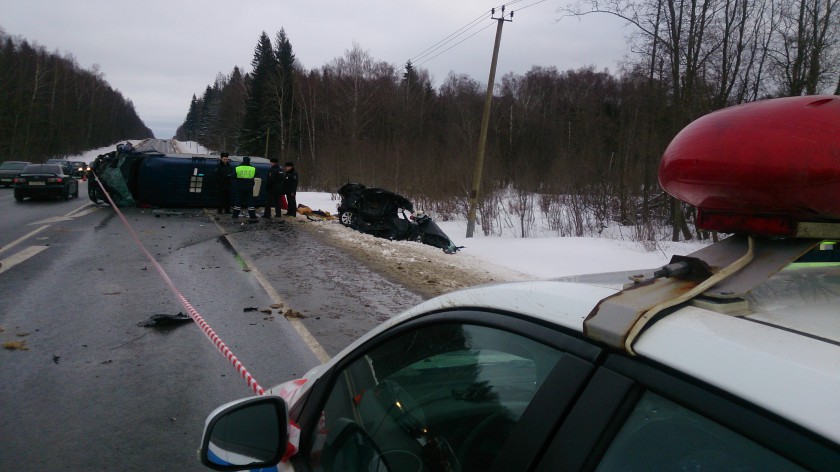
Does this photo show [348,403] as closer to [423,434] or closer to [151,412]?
[423,434]

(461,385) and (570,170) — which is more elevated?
(570,170)

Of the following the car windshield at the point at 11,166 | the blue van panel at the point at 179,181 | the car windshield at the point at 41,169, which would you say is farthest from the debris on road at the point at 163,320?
the car windshield at the point at 11,166

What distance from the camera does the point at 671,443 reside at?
99cm

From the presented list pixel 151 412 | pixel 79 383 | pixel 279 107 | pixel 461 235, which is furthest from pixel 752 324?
pixel 279 107

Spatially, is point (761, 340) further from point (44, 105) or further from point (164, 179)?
point (44, 105)

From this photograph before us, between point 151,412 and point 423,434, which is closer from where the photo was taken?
point 423,434

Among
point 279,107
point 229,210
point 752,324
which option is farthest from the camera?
point 279,107

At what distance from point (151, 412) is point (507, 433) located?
3.68 metres

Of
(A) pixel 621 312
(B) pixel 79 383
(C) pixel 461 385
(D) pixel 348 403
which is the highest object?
(A) pixel 621 312

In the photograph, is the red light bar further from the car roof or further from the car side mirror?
the car side mirror

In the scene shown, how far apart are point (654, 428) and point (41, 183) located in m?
26.0

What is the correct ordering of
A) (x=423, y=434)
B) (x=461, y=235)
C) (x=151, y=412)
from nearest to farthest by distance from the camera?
(x=423, y=434)
(x=151, y=412)
(x=461, y=235)

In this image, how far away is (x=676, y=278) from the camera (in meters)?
1.29

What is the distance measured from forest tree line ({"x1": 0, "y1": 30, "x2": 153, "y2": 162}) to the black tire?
2501 inches
